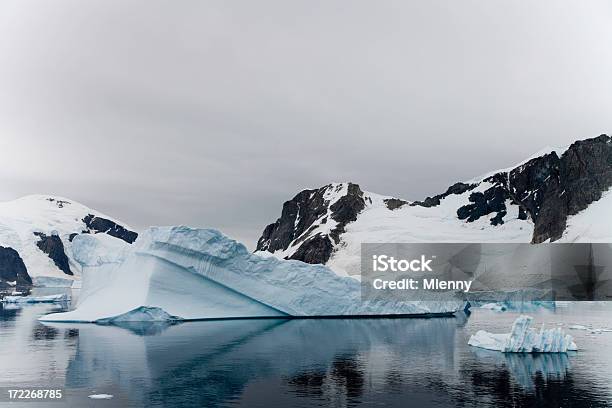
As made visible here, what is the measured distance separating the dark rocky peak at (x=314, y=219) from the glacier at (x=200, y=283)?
69.2 meters

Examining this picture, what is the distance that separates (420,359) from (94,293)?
113 feet

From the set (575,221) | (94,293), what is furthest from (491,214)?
(94,293)

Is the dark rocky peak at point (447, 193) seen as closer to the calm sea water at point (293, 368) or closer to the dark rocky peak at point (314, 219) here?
the dark rocky peak at point (314, 219)

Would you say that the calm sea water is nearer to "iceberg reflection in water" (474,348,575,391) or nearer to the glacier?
"iceberg reflection in water" (474,348,575,391)

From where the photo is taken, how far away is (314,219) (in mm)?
151875

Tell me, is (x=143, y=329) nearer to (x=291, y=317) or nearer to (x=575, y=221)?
(x=291, y=317)

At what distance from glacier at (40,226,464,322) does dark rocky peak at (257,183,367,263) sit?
6920cm

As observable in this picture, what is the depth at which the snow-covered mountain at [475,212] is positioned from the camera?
114 meters

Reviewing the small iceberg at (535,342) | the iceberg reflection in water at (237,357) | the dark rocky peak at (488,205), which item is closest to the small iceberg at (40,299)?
the iceberg reflection in water at (237,357)

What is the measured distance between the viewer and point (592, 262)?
88812mm

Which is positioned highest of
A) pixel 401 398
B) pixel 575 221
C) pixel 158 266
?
pixel 575 221

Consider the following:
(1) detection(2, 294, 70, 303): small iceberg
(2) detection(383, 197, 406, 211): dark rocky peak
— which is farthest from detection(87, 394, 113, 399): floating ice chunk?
(2) detection(383, 197, 406, 211): dark rocky peak

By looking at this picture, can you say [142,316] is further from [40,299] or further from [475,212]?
[475,212]

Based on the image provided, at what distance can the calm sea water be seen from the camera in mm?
22406
